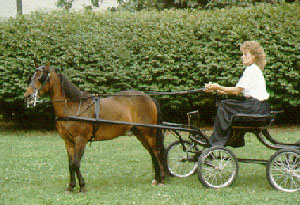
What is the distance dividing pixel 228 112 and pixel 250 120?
1.19ft

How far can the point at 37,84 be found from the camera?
6793 mm

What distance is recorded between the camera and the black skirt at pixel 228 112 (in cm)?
695

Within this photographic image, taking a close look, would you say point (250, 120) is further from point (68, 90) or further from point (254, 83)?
point (68, 90)

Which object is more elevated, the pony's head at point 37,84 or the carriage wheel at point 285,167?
the pony's head at point 37,84

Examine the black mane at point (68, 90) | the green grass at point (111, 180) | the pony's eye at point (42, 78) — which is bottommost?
the green grass at point (111, 180)

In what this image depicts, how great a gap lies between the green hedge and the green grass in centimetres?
201

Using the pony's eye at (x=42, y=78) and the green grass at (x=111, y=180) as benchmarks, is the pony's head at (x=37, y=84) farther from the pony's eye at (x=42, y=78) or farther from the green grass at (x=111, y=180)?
the green grass at (x=111, y=180)

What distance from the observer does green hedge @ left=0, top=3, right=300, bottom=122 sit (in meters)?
13.1

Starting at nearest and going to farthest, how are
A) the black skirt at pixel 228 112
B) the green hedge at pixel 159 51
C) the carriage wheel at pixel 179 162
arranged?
1. the black skirt at pixel 228 112
2. the carriage wheel at pixel 179 162
3. the green hedge at pixel 159 51

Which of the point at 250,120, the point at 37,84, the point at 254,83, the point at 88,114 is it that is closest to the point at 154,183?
the point at 88,114

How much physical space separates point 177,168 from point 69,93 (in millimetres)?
2844

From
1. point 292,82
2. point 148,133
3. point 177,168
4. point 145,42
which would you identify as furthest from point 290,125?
point 148,133

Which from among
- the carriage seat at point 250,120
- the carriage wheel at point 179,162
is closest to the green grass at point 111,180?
the carriage wheel at point 179,162

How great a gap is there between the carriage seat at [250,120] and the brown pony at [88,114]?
140cm
